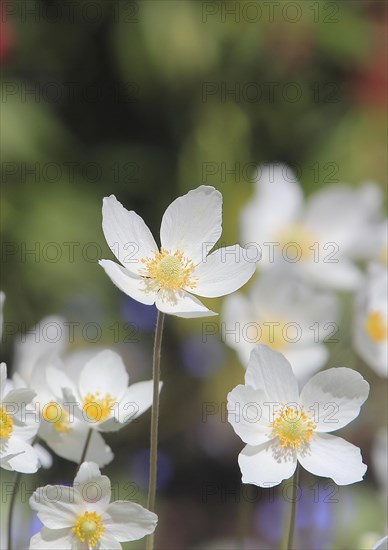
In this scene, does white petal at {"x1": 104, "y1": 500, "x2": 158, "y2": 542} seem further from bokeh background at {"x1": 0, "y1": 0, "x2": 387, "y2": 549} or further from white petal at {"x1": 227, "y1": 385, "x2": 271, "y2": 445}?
bokeh background at {"x1": 0, "y1": 0, "x2": 387, "y2": 549}

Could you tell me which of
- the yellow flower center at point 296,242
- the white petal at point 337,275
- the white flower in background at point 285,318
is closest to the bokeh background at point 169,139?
the yellow flower center at point 296,242

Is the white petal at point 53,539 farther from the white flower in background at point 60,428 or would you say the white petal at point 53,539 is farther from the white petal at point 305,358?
the white petal at point 305,358

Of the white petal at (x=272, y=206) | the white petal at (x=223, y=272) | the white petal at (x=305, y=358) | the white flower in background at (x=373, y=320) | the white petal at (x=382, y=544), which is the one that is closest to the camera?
the white petal at (x=382, y=544)

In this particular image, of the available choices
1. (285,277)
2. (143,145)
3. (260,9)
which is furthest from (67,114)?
(285,277)

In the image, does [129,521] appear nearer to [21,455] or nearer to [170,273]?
[21,455]

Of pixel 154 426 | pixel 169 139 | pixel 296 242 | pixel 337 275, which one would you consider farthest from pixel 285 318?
pixel 169 139

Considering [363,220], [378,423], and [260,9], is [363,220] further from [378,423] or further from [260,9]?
[260,9]
